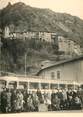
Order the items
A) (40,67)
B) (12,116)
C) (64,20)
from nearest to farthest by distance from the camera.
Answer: (12,116) < (40,67) < (64,20)

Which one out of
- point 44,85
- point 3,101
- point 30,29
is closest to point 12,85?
point 3,101

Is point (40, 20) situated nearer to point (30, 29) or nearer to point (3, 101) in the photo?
point (30, 29)

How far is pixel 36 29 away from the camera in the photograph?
2.02 m

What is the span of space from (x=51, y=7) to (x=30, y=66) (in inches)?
18.3

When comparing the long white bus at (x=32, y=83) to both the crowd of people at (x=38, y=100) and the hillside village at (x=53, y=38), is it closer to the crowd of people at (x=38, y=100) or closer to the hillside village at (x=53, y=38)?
the crowd of people at (x=38, y=100)

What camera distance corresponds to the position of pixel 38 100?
1.93 m

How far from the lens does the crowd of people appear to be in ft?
6.10

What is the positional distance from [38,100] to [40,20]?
559 mm

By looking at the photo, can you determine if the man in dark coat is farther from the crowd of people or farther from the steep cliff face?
the steep cliff face

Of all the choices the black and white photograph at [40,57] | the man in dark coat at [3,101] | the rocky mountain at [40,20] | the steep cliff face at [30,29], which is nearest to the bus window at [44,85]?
the black and white photograph at [40,57]

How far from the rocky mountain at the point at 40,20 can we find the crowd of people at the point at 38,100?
1.33 ft

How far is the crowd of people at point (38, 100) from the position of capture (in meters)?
1.86

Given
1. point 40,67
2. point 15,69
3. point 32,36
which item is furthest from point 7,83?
point 32,36

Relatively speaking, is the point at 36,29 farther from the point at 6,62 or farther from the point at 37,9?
the point at 6,62
